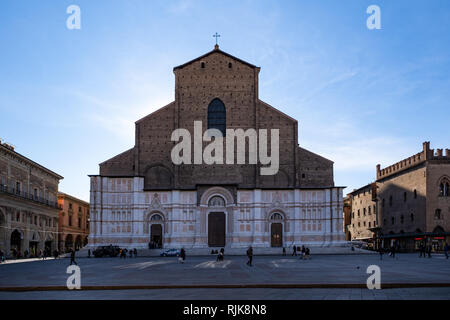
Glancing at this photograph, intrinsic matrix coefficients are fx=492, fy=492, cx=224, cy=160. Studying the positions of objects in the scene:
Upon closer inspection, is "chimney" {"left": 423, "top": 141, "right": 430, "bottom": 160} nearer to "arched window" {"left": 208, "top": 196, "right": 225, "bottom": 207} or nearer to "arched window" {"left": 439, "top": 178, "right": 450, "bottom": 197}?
Answer: "arched window" {"left": 439, "top": 178, "right": 450, "bottom": 197}

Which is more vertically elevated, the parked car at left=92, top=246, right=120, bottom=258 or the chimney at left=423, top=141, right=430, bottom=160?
the chimney at left=423, top=141, right=430, bottom=160

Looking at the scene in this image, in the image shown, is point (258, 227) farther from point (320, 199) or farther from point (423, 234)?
point (423, 234)

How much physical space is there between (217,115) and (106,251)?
60.4ft

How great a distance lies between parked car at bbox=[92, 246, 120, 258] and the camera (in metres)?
47.2

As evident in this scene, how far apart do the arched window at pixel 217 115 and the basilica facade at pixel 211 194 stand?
11 cm

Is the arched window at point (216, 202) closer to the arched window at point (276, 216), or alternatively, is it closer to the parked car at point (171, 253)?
the arched window at point (276, 216)

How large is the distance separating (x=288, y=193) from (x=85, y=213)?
129 ft

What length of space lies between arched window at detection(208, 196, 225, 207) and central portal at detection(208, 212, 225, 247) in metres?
0.85

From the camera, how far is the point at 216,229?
5175 cm

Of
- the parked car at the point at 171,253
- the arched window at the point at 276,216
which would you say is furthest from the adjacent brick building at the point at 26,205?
the arched window at the point at 276,216

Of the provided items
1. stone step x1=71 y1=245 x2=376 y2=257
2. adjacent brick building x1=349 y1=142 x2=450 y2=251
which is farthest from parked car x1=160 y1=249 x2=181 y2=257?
adjacent brick building x1=349 y1=142 x2=450 y2=251

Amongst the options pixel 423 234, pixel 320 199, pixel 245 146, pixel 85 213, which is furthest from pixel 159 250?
pixel 85 213

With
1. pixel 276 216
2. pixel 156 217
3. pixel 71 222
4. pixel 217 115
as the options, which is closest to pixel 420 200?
pixel 276 216

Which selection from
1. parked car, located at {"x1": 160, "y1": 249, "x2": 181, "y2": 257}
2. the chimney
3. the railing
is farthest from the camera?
the chimney
